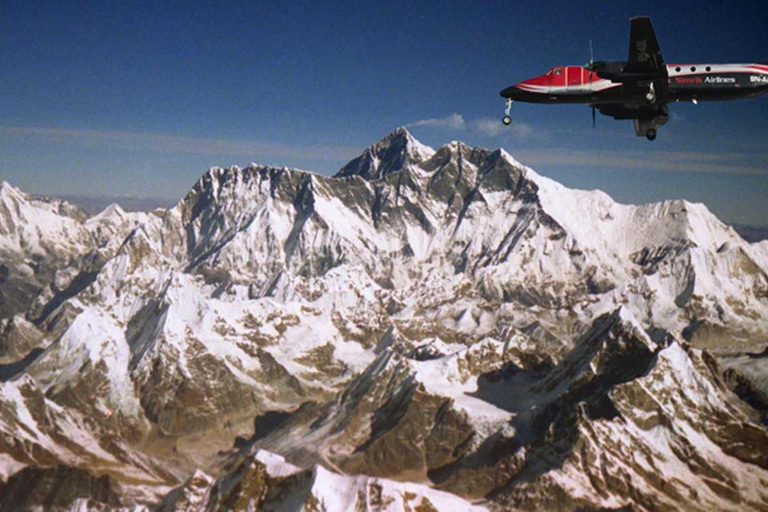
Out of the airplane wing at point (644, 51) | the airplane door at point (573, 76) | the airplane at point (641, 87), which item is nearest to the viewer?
the airplane wing at point (644, 51)

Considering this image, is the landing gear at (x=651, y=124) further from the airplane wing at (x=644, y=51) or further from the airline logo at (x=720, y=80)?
the airplane wing at (x=644, y=51)

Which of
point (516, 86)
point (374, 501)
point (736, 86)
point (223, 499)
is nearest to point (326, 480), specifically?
point (374, 501)

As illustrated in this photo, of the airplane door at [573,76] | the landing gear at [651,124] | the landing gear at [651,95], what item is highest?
the airplane door at [573,76]

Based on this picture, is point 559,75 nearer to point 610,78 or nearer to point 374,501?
point 610,78

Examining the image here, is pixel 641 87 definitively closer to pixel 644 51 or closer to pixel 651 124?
pixel 644 51

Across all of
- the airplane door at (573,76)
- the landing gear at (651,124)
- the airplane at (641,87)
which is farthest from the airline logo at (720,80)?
the airplane door at (573,76)

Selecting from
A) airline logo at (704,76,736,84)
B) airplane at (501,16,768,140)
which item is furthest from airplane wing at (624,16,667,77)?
airline logo at (704,76,736,84)

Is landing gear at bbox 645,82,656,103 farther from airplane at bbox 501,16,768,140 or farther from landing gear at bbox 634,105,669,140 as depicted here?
landing gear at bbox 634,105,669,140
